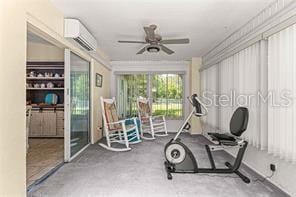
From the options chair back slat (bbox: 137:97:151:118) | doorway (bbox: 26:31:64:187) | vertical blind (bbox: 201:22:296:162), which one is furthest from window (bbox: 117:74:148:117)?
vertical blind (bbox: 201:22:296:162)

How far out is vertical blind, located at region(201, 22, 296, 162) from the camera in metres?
2.50

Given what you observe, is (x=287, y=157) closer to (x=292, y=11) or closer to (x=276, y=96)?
(x=276, y=96)

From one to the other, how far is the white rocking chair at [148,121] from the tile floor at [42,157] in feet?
7.33

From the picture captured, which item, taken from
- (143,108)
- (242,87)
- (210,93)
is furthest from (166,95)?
(242,87)

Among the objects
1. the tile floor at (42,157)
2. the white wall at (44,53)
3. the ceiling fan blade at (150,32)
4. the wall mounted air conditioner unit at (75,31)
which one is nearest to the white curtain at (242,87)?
the ceiling fan blade at (150,32)

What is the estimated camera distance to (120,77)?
308 inches

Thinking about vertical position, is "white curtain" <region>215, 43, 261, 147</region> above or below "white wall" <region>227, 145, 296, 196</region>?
above

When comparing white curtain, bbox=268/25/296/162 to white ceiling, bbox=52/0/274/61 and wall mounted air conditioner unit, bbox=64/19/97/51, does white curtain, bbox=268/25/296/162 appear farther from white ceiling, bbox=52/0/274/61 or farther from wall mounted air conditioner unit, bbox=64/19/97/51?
wall mounted air conditioner unit, bbox=64/19/97/51

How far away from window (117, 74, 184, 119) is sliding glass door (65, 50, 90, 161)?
105 inches

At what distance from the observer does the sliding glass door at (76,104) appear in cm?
388

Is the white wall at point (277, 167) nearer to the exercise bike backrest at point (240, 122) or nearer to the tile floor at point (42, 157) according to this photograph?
the exercise bike backrest at point (240, 122)

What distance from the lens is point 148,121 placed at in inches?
269

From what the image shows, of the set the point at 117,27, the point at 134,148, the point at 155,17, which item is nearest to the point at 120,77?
the point at 134,148

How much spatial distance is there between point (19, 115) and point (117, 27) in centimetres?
233
